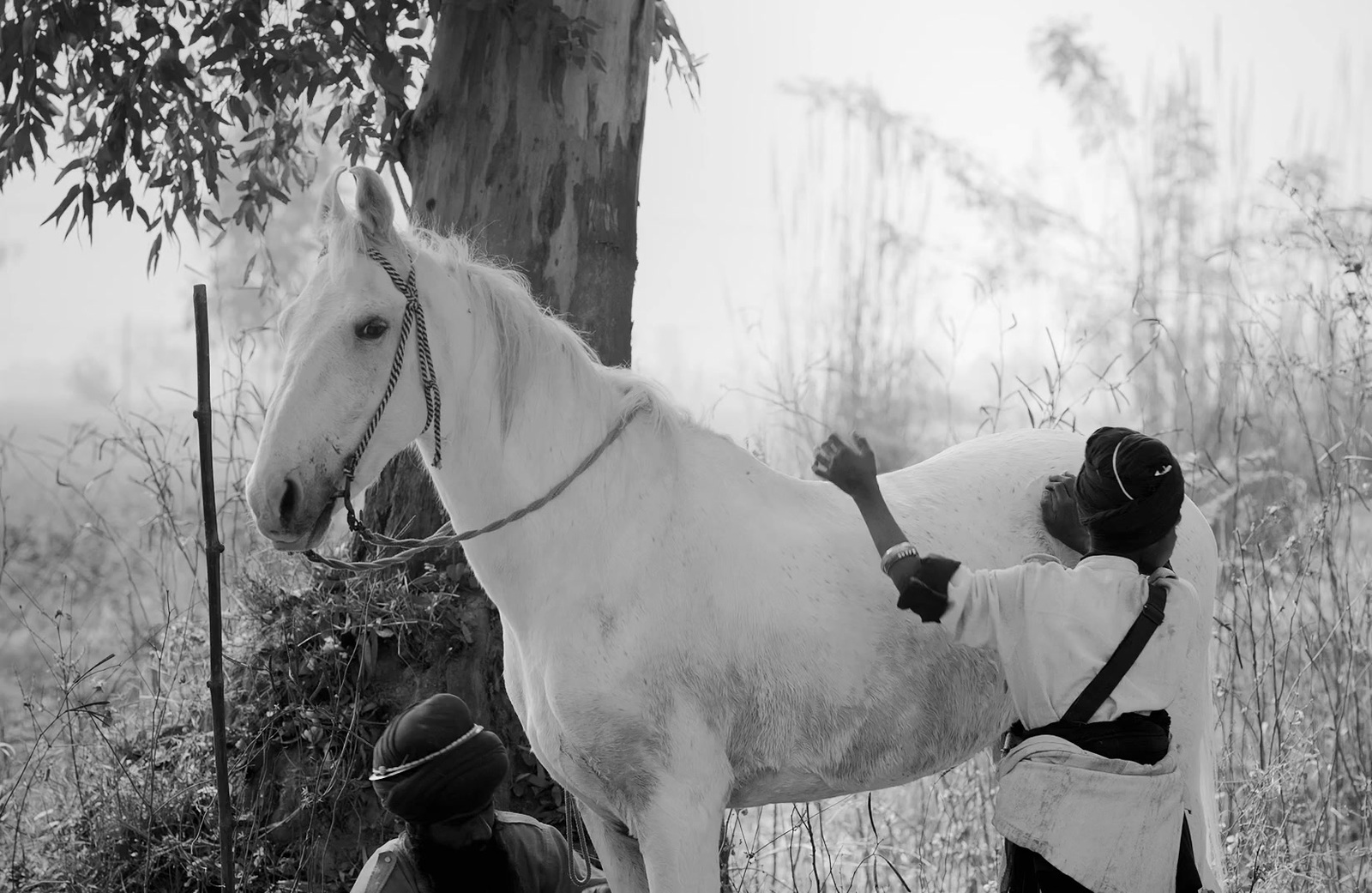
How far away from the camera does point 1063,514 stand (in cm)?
257

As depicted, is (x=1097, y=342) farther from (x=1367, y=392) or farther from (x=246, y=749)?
(x=246, y=749)

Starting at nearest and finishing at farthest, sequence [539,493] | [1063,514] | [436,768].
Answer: [436,768]
[539,493]
[1063,514]

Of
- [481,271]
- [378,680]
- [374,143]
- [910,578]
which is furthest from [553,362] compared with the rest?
[374,143]

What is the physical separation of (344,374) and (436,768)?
0.79 m

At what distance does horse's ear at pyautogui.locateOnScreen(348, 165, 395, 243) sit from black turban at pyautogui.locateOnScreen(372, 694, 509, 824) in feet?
3.23

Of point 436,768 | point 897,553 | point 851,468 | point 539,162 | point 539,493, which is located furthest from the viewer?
point 539,162

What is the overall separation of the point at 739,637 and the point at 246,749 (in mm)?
2153

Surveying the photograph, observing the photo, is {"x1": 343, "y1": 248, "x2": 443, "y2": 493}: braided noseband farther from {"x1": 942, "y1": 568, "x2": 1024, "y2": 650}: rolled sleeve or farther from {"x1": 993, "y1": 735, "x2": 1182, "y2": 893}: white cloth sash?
{"x1": 993, "y1": 735, "x2": 1182, "y2": 893}: white cloth sash

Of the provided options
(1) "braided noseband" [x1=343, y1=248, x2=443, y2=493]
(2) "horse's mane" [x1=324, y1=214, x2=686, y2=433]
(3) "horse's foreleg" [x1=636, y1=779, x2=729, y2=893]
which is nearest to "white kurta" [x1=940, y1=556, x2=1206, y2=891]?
(3) "horse's foreleg" [x1=636, y1=779, x2=729, y2=893]

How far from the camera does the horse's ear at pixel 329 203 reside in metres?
2.26

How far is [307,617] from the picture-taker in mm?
3719

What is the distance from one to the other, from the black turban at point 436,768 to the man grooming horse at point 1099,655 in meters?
0.89

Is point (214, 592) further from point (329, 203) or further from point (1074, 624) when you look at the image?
point (1074, 624)

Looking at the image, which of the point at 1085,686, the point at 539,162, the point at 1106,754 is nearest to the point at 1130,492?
the point at 1085,686
